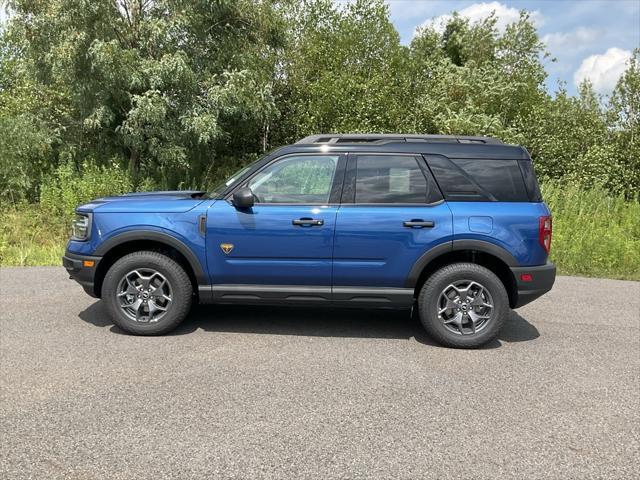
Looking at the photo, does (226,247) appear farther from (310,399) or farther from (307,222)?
(310,399)

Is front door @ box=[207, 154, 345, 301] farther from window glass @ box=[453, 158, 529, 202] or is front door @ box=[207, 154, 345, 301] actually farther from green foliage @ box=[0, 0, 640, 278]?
green foliage @ box=[0, 0, 640, 278]

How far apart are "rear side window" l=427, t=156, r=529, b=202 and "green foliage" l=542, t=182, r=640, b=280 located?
4553mm

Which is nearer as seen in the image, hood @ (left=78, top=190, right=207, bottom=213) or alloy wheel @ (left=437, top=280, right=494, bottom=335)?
alloy wheel @ (left=437, top=280, right=494, bottom=335)

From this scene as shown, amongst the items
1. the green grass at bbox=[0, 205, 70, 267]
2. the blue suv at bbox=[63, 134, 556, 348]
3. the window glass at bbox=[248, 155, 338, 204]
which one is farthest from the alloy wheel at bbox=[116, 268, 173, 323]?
the green grass at bbox=[0, 205, 70, 267]

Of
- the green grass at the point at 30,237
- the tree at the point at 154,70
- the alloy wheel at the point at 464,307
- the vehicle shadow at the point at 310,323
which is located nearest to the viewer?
the alloy wheel at the point at 464,307

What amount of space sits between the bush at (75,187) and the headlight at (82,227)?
21.7 ft

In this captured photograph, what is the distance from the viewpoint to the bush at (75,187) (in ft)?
36.1

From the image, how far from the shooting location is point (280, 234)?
445 cm

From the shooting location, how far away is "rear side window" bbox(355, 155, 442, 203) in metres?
4.49

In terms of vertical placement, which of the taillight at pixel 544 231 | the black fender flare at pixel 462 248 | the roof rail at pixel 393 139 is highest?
the roof rail at pixel 393 139

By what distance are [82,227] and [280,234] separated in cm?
189

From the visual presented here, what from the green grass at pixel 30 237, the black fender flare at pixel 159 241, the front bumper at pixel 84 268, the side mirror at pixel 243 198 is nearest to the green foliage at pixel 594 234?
the side mirror at pixel 243 198

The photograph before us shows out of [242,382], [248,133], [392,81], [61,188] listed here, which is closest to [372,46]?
[392,81]

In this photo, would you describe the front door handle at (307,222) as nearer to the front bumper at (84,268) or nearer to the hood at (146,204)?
the hood at (146,204)
